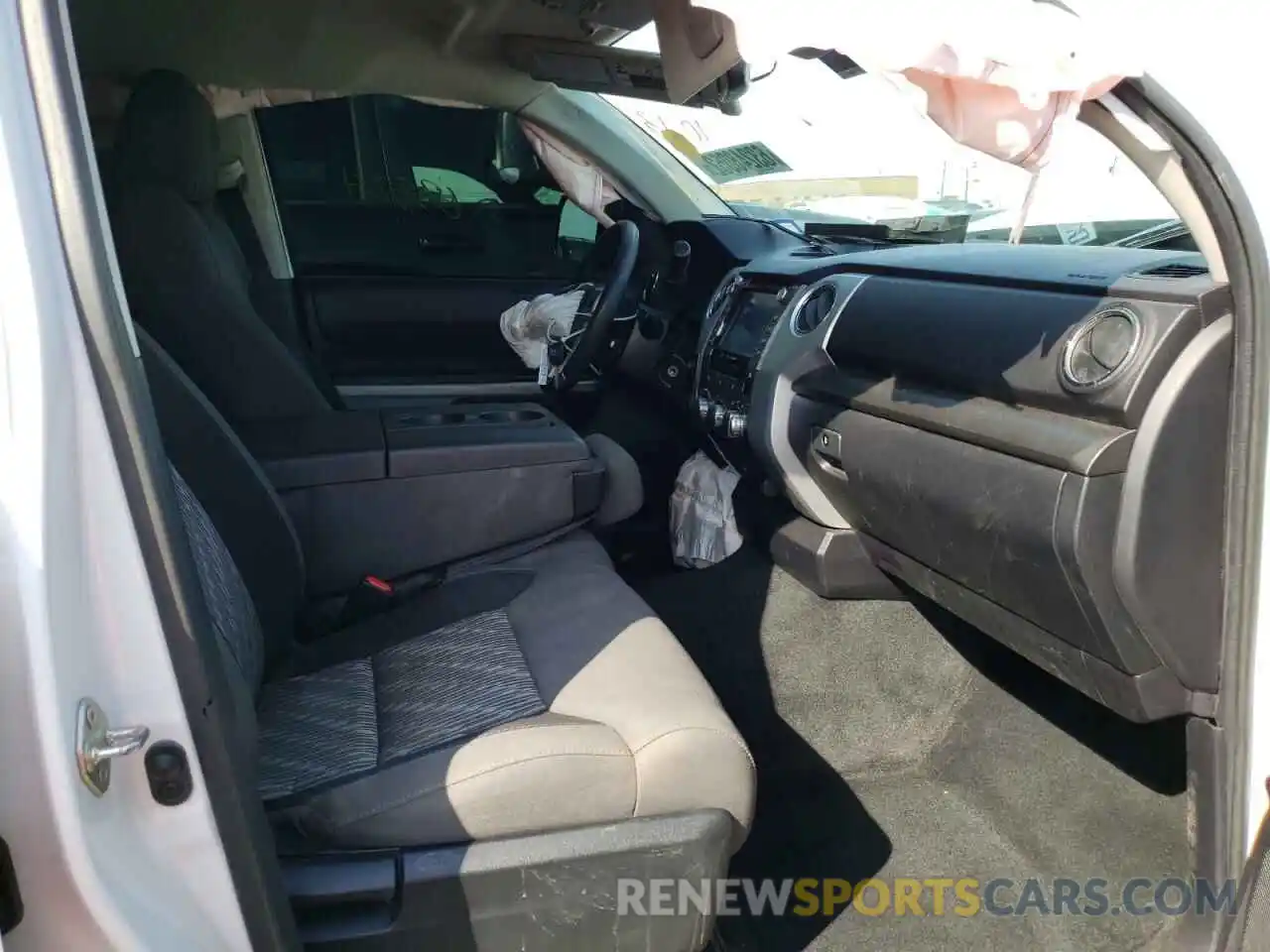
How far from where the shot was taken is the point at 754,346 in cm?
209

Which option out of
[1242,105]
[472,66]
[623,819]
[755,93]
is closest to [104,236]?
[623,819]

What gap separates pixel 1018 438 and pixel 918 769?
780mm

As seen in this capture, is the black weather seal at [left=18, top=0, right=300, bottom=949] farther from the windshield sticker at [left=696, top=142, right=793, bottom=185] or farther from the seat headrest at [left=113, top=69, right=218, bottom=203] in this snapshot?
the windshield sticker at [left=696, top=142, right=793, bottom=185]

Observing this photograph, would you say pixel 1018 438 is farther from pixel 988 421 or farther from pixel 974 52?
pixel 974 52

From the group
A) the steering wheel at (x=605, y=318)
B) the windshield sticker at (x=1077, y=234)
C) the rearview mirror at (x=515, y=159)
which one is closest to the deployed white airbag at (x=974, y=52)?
the windshield sticker at (x=1077, y=234)

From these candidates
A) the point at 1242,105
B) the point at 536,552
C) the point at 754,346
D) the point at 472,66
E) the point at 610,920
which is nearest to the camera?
the point at 1242,105

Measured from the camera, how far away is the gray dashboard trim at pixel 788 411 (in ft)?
6.31

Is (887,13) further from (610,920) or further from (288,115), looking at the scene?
(288,115)

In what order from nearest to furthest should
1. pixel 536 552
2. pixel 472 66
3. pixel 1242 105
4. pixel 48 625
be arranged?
pixel 48 625, pixel 1242 105, pixel 536 552, pixel 472 66

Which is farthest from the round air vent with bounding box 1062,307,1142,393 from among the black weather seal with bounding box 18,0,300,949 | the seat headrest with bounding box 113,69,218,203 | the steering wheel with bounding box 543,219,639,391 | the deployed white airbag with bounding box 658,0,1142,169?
the seat headrest with bounding box 113,69,218,203

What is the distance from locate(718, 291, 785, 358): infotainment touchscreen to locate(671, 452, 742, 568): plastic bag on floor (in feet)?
0.99

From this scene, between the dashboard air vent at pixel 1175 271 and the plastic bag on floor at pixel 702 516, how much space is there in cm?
109

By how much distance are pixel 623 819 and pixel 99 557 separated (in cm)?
66

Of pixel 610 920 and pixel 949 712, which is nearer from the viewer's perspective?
pixel 610 920
